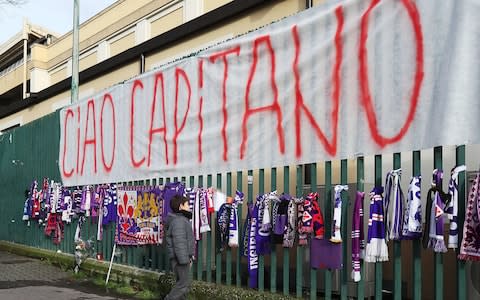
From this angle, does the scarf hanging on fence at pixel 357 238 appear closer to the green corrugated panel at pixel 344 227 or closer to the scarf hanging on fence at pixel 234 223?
the green corrugated panel at pixel 344 227

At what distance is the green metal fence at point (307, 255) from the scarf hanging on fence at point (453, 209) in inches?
3.2

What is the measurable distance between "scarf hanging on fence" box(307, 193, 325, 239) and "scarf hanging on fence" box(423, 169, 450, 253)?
137 centimetres

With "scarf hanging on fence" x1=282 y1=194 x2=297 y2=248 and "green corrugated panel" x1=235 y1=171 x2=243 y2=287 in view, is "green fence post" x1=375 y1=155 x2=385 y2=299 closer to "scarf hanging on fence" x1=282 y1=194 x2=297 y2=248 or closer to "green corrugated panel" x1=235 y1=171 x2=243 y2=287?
"scarf hanging on fence" x1=282 y1=194 x2=297 y2=248

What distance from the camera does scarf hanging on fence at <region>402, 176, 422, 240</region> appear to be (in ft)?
18.2

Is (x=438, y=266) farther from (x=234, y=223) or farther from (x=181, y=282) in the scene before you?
(x=181, y=282)

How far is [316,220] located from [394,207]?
3.76 feet

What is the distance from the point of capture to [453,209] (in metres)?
5.31

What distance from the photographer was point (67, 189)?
13.0m

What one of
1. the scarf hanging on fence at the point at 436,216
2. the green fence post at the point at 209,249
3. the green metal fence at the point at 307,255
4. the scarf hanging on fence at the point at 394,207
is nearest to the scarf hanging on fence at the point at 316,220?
the green metal fence at the point at 307,255

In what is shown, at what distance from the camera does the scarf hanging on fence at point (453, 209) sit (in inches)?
208

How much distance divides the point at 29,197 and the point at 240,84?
935 centimetres

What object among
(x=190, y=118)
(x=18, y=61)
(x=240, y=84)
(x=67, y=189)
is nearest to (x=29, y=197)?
(x=67, y=189)

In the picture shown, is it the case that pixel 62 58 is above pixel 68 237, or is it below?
above

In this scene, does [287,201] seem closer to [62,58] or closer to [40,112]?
[40,112]
